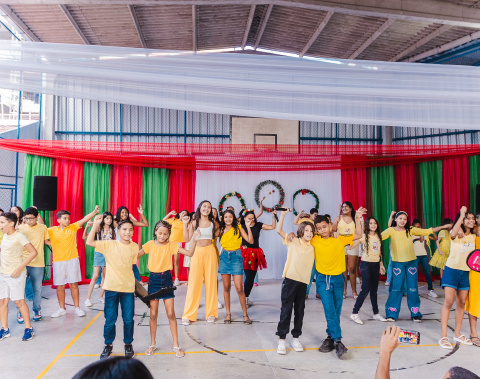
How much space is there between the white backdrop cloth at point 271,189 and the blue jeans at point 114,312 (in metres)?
4.89

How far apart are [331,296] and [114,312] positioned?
206cm

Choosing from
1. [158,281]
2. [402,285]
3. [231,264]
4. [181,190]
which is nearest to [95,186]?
[181,190]

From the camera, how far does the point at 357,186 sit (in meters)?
8.63

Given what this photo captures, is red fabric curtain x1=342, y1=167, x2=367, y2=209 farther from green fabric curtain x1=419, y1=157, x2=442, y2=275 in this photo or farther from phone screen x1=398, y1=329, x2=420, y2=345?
phone screen x1=398, y1=329, x2=420, y2=345

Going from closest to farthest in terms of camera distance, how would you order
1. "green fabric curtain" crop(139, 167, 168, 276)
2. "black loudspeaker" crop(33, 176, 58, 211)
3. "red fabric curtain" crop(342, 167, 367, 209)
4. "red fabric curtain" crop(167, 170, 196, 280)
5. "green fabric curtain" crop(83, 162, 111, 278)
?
1. "black loudspeaker" crop(33, 176, 58, 211)
2. "green fabric curtain" crop(83, 162, 111, 278)
3. "green fabric curtain" crop(139, 167, 168, 276)
4. "red fabric curtain" crop(167, 170, 196, 280)
5. "red fabric curtain" crop(342, 167, 367, 209)

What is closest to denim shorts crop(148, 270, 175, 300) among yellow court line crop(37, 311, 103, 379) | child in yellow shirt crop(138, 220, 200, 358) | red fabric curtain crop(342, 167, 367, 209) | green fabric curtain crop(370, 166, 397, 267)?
child in yellow shirt crop(138, 220, 200, 358)

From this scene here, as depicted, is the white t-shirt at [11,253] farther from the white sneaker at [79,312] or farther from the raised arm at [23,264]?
the white sneaker at [79,312]

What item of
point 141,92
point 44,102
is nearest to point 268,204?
point 44,102

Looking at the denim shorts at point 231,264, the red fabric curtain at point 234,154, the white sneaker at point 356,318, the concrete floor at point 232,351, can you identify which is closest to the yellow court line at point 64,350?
the concrete floor at point 232,351

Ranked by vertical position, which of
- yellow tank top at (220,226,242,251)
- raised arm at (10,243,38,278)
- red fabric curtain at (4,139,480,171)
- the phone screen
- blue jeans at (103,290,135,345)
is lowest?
blue jeans at (103,290,135,345)

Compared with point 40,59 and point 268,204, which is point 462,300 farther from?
point 268,204

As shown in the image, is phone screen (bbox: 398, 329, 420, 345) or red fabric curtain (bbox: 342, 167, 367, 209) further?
red fabric curtain (bbox: 342, 167, 367, 209)

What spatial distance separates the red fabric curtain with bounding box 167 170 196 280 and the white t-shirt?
14.1ft

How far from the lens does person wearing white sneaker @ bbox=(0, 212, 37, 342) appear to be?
4.02 meters
